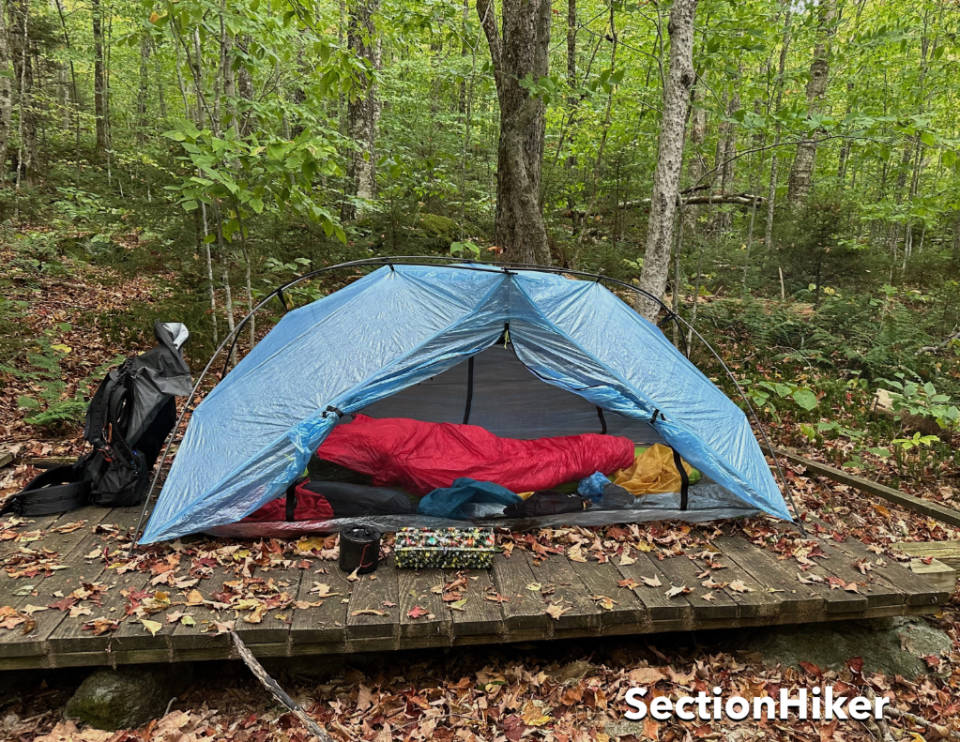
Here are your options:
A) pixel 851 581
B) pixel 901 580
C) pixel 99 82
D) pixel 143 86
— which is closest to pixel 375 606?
pixel 851 581

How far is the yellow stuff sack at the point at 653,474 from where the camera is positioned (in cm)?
462

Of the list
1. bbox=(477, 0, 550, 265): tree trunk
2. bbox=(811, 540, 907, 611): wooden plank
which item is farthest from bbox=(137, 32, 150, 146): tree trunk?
bbox=(811, 540, 907, 611): wooden plank

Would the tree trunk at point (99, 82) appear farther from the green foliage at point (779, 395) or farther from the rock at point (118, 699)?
the green foliage at point (779, 395)

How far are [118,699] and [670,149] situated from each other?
5.89 meters

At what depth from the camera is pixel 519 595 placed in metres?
3.42

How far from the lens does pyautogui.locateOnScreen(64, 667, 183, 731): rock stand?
9.71ft

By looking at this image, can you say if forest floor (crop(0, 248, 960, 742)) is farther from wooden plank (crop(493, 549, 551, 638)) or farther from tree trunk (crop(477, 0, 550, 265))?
tree trunk (crop(477, 0, 550, 265))

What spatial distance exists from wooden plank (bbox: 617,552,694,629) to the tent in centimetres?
60

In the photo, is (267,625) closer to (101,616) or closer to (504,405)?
(101,616)

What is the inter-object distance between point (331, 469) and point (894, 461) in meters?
5.53

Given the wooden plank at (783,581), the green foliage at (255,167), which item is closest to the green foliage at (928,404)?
the wooden plank at (783,581)

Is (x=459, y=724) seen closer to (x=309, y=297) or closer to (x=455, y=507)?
(x=455, y=507)

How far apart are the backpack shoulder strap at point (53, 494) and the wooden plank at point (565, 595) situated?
10.6 ft

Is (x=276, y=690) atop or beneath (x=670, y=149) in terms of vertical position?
beneath
